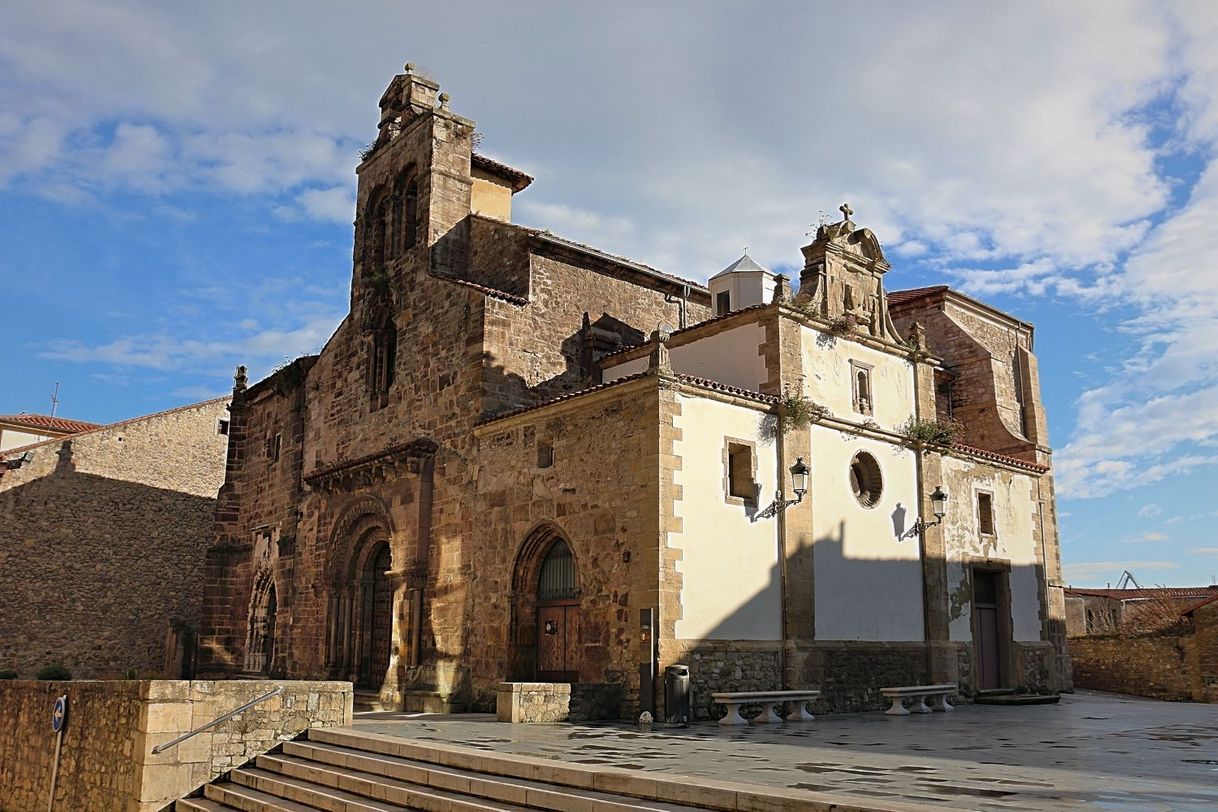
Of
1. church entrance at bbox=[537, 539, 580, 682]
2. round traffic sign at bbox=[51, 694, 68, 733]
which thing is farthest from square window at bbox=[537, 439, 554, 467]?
round traffic sign at bbox=[51, 694, 68, 733]

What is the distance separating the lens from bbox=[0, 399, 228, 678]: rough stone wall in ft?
91.9

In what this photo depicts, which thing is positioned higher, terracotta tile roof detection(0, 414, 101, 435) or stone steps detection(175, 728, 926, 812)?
terracotta tile roof detection(0, 414, 101, 435)

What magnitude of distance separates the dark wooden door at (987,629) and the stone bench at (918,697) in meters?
2.41

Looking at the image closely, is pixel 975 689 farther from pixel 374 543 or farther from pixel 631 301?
pixel 374 543

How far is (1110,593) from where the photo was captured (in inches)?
1539

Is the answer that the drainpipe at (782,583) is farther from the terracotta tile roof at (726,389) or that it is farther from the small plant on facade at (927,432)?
the small plant on facade at (927,432)

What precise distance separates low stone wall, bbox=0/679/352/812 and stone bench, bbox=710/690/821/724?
558 centimetres

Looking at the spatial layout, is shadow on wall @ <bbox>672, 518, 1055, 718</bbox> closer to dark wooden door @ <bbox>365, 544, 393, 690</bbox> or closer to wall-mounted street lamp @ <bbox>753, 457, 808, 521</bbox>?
wall-mounted street lamp @ <bbox>753, 457, 808, 521</bbox>

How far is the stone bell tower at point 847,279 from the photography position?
19125 millimetres

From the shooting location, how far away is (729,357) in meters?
18.8

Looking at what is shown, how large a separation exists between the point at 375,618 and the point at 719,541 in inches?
399

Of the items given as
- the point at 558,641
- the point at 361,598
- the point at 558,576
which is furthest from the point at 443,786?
the point at 361,598

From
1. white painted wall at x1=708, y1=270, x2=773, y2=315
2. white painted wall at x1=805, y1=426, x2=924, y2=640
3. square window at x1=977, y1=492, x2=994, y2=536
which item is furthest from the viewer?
white painted wall at x1=708, y1=270, x2=773, y2=315

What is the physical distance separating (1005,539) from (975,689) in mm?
3582
